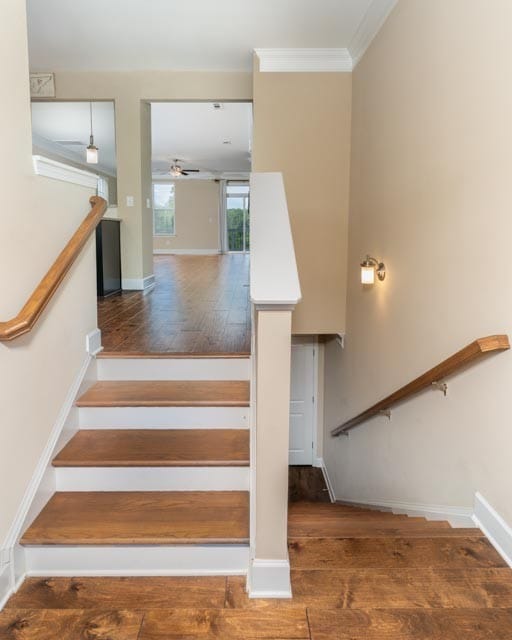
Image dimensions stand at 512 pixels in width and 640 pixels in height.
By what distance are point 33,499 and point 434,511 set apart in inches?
71.1

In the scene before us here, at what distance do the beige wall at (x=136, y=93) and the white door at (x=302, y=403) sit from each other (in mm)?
2481

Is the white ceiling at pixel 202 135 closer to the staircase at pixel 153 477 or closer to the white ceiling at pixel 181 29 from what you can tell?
the white ceiling at pixel 181 29

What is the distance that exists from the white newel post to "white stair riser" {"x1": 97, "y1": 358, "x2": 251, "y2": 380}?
1.24 meters

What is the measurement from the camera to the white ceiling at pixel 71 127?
270 inches

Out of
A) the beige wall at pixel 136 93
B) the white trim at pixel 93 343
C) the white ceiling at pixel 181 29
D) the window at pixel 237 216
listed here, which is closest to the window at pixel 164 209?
the window at pixel 237 216

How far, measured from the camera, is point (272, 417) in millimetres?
1583

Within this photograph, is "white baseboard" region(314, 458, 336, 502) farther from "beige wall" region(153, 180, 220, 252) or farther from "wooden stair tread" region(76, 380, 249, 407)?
"beige wall" region(153, 180, 220, 252)

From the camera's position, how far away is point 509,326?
64.5 inches

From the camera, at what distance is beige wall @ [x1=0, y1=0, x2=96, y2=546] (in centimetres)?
182

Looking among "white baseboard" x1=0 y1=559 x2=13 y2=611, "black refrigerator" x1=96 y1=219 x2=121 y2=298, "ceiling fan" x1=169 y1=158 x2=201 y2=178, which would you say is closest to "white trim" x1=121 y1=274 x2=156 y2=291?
"black refrigerator" x1=96 y1=219 x2=121 y2=298

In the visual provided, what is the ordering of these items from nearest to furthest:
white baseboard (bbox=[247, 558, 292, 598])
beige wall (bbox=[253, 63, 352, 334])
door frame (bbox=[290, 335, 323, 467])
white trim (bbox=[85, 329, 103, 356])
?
white baseboard (bbox=[247, 558, 292, 598]) < white trim (bbox=[85, 329, 103, 356]) < beige wall (bbox=[253, 63, 352, 334]) < door frame (bbox=[290, 335, 323, 467])

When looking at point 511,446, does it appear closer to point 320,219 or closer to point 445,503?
point 445,503

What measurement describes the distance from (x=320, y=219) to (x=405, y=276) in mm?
1717

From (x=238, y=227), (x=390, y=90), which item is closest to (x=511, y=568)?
(x=390, y=90)
